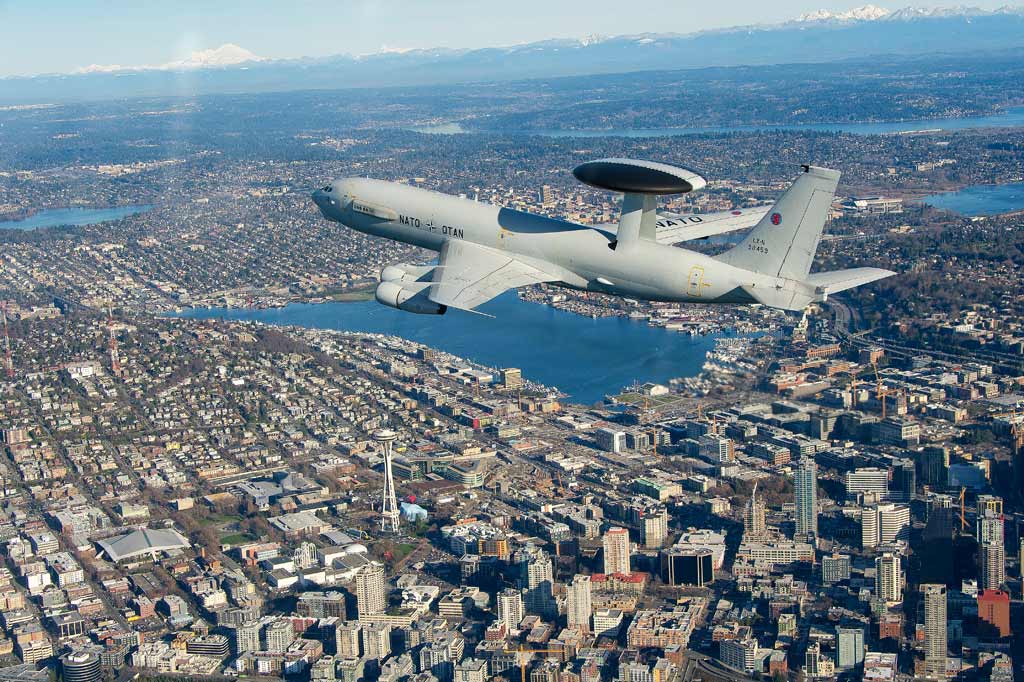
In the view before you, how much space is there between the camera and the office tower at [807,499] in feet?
148

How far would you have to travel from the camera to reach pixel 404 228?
2680 centimetres

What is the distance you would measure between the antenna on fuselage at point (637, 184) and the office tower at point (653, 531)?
21838mm

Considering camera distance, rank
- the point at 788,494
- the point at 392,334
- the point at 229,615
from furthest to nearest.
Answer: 1. the point at 392,334
2. the point at 788,494
3. the point at 229,615

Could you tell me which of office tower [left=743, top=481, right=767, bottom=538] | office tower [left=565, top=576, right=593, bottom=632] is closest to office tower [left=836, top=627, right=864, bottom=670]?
office tower [left=565, top=576, right=593, bottom=632]

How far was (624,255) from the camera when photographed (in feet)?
78.5

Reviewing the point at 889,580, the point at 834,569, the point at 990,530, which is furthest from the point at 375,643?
the point at 990,530

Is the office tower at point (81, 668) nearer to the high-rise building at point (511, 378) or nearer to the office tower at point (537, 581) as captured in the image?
the office tower at point (537, 581)

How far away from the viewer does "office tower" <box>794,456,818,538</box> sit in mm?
45000

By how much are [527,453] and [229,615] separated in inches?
657

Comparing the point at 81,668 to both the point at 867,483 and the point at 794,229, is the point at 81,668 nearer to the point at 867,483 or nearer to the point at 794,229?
the point at 794,229

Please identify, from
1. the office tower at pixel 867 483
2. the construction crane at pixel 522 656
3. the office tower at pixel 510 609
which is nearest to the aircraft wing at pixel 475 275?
the construction crane at pixel 522 656

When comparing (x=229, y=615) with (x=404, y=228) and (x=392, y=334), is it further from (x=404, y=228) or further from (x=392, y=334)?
(x=392, y=334)

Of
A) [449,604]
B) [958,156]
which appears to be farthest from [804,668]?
[958,156]

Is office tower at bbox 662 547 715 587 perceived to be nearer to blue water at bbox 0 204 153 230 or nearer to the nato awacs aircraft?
the nato awacs aircraft
